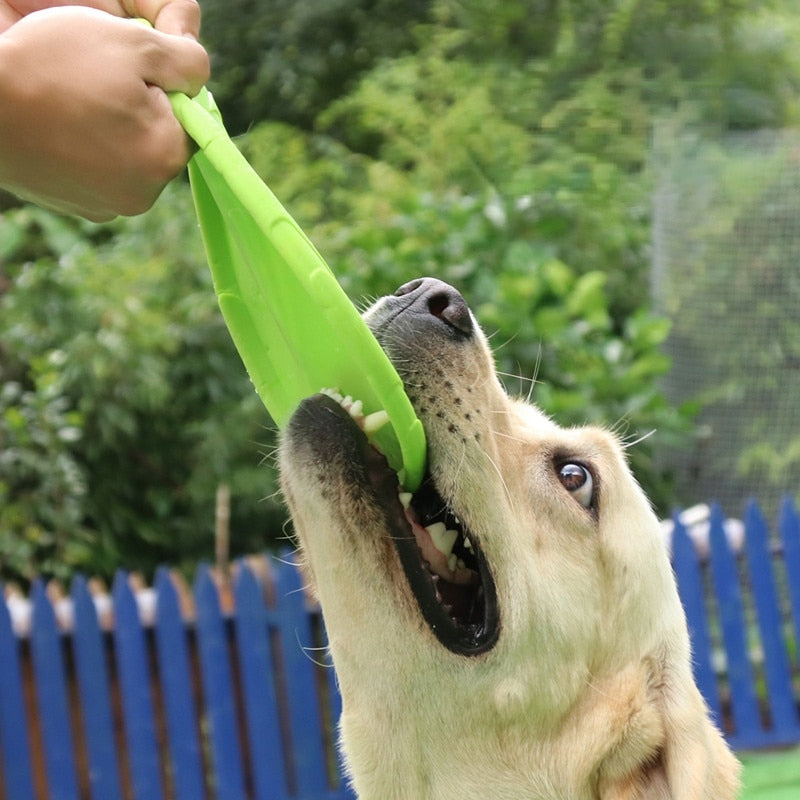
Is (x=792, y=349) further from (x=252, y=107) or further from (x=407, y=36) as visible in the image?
(x=252, y=107)

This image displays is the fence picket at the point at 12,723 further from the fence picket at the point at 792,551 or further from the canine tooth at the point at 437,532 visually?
the fence picket at the point at 792,551

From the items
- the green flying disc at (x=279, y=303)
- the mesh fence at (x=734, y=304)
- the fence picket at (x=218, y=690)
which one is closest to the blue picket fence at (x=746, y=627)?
the mesh fence at (x=734, y=304)

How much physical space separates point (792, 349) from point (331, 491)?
560 cm

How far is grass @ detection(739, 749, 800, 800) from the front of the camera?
18.1 feet

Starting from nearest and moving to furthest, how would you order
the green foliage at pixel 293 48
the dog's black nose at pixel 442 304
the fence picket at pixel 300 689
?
the dog's black nose at pixel 442 304 → the fence picket at pixel 300 689 → the green foliage at pixel 293 48

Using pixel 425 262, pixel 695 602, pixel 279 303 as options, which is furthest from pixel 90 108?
pixel 695 602

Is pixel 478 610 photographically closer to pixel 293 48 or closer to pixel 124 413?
pixel 124 413

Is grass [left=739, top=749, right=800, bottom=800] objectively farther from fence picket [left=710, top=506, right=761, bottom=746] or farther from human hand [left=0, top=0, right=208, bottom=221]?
human hand [left=0, top=0, right=208, bottom=221]

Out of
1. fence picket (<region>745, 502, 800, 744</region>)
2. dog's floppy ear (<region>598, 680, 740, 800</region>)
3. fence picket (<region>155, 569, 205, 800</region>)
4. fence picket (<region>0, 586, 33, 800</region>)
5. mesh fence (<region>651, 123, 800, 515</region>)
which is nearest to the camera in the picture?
dog's floppy ear (<region>598, 680, 740, 800</region>)

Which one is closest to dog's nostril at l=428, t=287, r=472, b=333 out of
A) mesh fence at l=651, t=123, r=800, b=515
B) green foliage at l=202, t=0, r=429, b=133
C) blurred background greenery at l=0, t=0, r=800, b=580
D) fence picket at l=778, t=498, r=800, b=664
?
blurred background greenery at l=0, t=0, r=800, b=580

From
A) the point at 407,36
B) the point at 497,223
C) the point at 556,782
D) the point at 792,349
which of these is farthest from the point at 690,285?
the point at 556,782

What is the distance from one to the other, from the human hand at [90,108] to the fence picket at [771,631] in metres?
4.80

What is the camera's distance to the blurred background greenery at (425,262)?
616cm

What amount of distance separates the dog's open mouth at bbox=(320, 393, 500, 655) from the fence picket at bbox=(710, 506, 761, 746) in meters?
3.73
